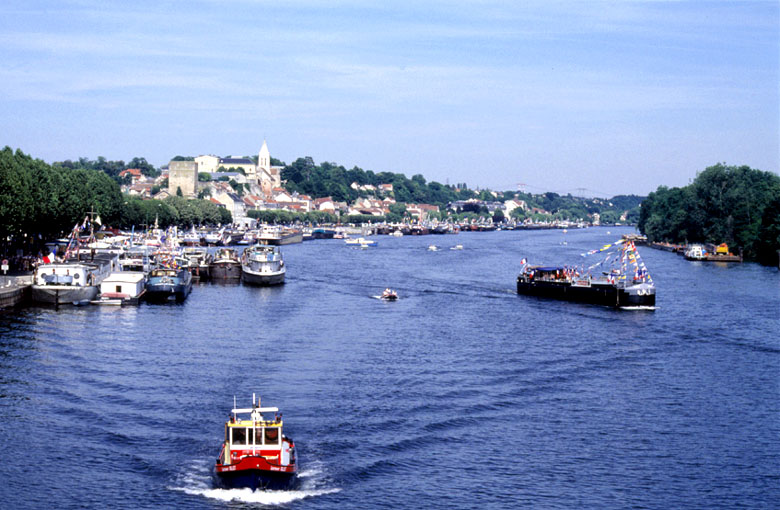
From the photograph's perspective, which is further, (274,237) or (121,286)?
(274,237)

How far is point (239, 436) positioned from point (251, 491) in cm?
192

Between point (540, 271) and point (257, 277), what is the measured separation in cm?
2765

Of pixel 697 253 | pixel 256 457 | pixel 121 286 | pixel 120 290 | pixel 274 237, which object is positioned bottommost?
pixel 256 457

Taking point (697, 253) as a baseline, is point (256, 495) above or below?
below

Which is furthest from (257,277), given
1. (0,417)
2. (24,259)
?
(0,417)

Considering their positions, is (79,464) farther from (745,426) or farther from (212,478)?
(745,426)

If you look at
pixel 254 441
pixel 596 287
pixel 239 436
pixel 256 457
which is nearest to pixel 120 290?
pixel 596 287

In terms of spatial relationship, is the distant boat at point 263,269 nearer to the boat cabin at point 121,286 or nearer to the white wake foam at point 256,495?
the boat cabin at point 121,286

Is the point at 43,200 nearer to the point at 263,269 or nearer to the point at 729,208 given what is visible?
the point at 263,269

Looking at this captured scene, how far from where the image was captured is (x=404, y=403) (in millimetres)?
44188

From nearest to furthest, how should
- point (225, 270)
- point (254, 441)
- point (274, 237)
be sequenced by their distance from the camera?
point (254, 441), point (225, 270), point (274, 237)

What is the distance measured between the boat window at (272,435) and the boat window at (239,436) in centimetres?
74

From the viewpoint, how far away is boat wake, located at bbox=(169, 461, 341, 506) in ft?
107

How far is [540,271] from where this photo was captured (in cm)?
9350
